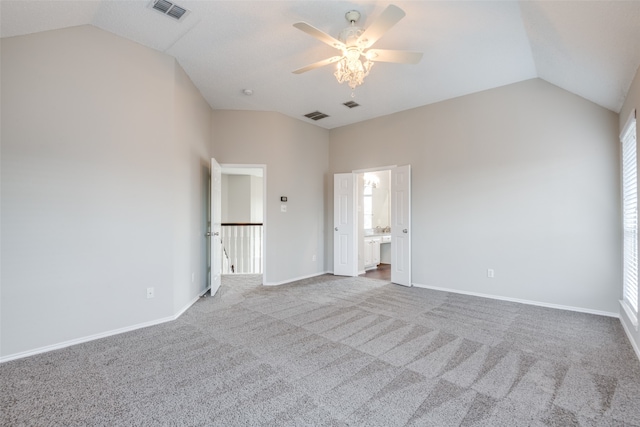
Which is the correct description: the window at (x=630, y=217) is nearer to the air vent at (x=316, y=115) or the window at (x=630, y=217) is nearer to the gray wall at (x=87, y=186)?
the air vent at (x=316, y=115)

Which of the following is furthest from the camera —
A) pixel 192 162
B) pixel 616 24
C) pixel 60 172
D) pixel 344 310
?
pixel 192 162

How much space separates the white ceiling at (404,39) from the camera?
2.45 m

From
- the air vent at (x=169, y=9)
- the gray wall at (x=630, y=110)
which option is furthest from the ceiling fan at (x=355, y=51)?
the gray wall at (x=630, y=110)

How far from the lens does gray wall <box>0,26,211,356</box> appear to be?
2549 millimetres

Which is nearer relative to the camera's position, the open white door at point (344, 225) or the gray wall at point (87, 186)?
the gray wall at point (87, 186)

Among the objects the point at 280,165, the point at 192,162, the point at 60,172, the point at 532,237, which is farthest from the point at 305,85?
the point at 532,237

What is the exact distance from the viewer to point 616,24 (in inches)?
86.9

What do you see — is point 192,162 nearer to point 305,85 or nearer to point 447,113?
point 305,85

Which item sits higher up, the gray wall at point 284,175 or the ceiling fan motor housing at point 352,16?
the ceiling fan motor housing at point 352,16

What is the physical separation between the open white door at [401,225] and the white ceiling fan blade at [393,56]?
252cm

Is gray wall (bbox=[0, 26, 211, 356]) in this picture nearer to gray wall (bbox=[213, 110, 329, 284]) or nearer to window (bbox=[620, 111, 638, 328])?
gray wall (bbox=[213, 110, 329, 284])

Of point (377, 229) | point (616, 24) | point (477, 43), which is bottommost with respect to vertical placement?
point (377, 229)

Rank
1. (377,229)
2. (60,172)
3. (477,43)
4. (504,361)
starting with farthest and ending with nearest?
1. (377,229)
2. (477,43)
3. (60,172)
4. (504,361)

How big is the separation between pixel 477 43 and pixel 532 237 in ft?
8.48
